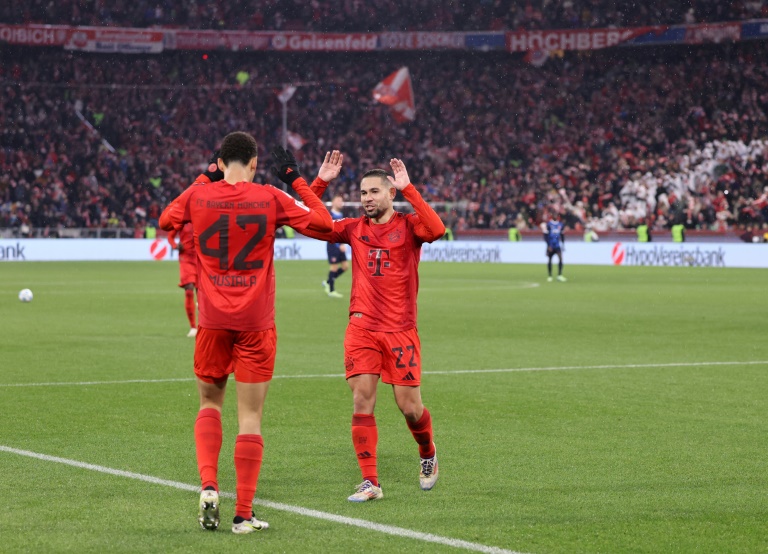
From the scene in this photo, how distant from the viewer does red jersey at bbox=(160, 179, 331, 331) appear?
240 inches

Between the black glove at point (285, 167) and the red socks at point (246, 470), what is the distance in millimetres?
Answer: 1439

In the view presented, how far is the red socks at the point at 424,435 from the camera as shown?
710cm

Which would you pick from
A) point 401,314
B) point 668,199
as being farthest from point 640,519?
point 668,199

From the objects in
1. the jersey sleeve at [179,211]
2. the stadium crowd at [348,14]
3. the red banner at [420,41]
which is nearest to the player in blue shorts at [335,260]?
the jersey sleeve at [179,211]

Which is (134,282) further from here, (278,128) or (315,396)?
(278,128)

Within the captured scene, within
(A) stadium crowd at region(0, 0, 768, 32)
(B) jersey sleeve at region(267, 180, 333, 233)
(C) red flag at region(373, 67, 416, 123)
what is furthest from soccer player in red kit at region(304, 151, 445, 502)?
(A) stadium crowd at region(0, 0, 768, 32)

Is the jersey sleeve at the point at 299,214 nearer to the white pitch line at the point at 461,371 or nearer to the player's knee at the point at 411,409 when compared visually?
the player's knee at the point at 411,409

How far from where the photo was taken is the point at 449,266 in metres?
41.8

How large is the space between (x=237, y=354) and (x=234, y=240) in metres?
0.58

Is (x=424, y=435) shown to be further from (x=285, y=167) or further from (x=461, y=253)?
(x=461, y=253)

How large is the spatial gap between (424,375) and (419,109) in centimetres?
4436

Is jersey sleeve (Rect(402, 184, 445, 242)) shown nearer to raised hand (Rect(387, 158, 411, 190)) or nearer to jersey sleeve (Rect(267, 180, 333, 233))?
raised hand (Rect(387, 158, 411, 190))

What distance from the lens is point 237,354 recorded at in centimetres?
616

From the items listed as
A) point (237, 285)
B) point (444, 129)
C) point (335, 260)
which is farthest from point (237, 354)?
point (444, 129)
